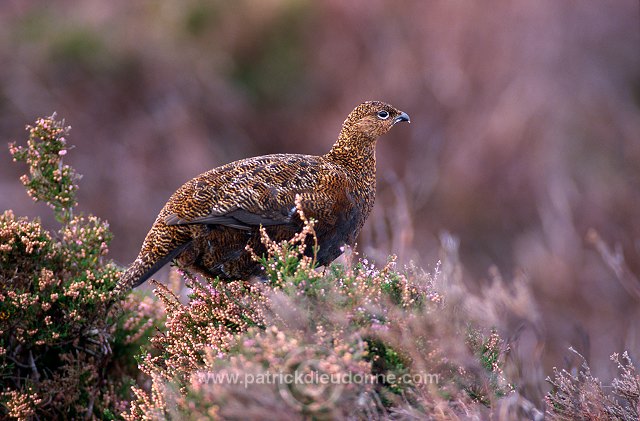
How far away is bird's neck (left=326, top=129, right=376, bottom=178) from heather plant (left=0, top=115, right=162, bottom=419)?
142 cm

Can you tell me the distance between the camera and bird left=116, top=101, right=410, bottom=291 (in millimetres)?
4512

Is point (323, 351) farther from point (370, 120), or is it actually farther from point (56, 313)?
point (370, 120)

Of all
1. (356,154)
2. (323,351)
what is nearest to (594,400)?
(323,351)

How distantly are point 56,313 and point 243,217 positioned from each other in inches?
42.6

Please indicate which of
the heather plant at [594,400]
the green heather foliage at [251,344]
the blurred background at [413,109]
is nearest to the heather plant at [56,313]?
the green heather foliage at [251,344]

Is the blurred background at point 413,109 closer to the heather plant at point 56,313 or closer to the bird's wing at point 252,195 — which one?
the bird's wing at point 252,195

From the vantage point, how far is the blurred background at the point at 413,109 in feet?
41.4

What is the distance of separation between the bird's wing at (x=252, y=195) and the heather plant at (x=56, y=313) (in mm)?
571

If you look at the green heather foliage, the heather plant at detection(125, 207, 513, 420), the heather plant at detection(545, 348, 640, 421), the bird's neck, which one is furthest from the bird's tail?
the heather plant at detection(545, 348, 640, 421)

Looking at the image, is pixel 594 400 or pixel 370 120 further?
pixel 370 120

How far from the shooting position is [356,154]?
5250 mm

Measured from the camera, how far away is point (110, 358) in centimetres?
485

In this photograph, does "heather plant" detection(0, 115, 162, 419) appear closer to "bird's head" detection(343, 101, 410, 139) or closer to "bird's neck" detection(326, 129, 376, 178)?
"bird's neck" detection(326, 129, 376, 178)

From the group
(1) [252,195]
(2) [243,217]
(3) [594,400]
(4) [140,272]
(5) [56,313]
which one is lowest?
(3) [594,400]
